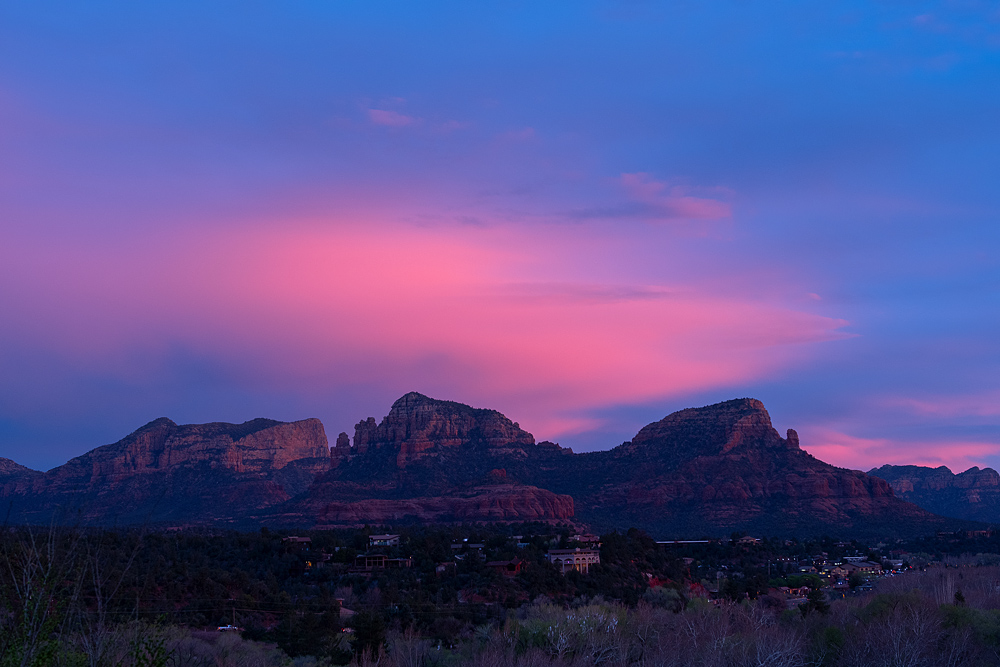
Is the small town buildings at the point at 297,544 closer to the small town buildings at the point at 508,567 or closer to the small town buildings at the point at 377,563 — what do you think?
the small town buildings at the point at 377,563

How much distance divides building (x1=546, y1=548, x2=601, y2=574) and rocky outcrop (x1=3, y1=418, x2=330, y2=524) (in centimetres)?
8027

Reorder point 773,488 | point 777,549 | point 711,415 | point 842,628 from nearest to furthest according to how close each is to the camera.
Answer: point 842,628 < point 777,549 < point 773,488 < point 711,415

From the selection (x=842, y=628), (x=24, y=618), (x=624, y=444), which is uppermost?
(x=624, y=444)

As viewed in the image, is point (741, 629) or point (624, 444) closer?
point (741, 629)

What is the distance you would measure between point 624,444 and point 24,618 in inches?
5894

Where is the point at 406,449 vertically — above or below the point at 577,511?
above

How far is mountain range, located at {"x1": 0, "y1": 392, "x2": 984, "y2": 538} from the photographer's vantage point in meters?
127

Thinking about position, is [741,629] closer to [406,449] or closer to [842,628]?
[842,628]

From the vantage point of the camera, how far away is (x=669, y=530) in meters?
124

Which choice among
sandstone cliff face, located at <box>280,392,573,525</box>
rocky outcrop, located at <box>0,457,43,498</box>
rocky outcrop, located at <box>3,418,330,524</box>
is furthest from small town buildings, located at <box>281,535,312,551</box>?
rocky outcrop, located at <box>0,457,43,498</box>

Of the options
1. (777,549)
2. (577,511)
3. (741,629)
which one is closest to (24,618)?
(741,629)

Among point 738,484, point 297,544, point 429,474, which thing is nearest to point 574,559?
point 297,544

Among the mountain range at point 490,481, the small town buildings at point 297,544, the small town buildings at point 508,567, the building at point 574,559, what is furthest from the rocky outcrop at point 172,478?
the small town buildings at point 508,567

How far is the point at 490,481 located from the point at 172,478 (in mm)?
59010
